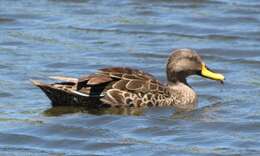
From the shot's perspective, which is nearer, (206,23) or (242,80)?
(242,80)

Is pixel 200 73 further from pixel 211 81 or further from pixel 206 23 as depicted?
pixel 206 23

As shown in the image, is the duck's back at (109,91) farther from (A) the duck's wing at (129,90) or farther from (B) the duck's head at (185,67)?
(B) the duck's head at (185,67)

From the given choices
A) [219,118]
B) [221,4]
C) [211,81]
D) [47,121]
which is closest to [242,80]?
[211,81]

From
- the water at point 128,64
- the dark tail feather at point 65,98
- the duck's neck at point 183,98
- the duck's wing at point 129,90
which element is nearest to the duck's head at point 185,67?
the duck's neck at point 183,98

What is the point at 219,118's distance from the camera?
1379 cm

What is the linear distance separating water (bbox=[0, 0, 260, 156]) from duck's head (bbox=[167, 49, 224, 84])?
13.5 inches

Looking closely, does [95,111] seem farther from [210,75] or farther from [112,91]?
[210,75]

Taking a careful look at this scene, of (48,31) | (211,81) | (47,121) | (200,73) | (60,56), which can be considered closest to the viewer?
(47,121)

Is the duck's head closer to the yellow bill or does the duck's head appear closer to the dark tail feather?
the yellow bill

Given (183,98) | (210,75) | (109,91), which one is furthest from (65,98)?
(210,75)

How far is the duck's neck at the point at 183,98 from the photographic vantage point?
48.1 ft

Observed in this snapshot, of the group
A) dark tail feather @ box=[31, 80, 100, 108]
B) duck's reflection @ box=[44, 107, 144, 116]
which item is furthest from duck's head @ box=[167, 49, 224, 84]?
dark tail feather @ box=[31, 80, 100, 108]

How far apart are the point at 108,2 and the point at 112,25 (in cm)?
189

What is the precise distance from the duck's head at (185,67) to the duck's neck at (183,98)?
176mm
